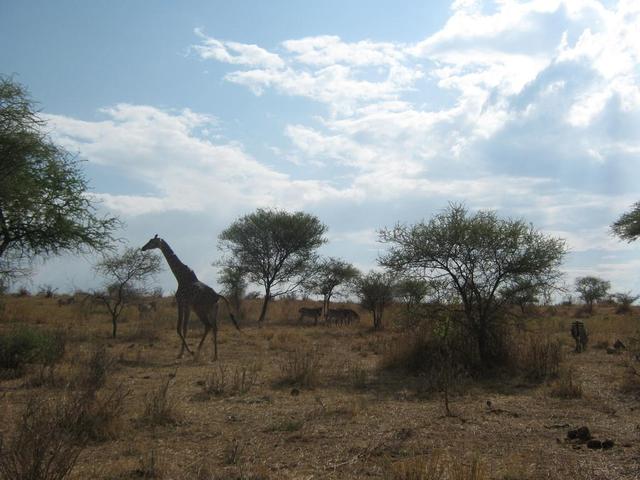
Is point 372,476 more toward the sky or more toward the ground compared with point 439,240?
more toward the ground

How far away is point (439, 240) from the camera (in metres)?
13.7

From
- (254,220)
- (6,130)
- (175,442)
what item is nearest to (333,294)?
(254,220)

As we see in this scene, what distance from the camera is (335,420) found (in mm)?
7992

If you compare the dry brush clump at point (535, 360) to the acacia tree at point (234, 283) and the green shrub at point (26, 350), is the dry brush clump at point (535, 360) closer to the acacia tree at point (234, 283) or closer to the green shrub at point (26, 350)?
the green shrub at point (26, 350)

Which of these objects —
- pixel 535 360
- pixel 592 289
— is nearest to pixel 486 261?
pixel 535 360

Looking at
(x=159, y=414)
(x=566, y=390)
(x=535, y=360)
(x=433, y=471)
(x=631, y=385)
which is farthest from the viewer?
(x=535, y=360)

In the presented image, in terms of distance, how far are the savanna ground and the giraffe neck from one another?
2.63m

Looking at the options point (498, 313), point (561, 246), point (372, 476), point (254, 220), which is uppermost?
point (254, 220)

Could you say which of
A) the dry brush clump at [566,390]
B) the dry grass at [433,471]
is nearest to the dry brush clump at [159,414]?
the dry grass at [433,471]

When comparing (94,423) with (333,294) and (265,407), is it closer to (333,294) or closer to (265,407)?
(265,407)

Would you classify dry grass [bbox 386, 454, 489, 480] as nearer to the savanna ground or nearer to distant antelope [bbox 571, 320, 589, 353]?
the savanna ground

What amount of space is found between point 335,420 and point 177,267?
9.92 metres

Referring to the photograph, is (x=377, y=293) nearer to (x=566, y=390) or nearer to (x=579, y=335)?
(x=579, y=335)

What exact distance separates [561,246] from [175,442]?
1033 centimetres
